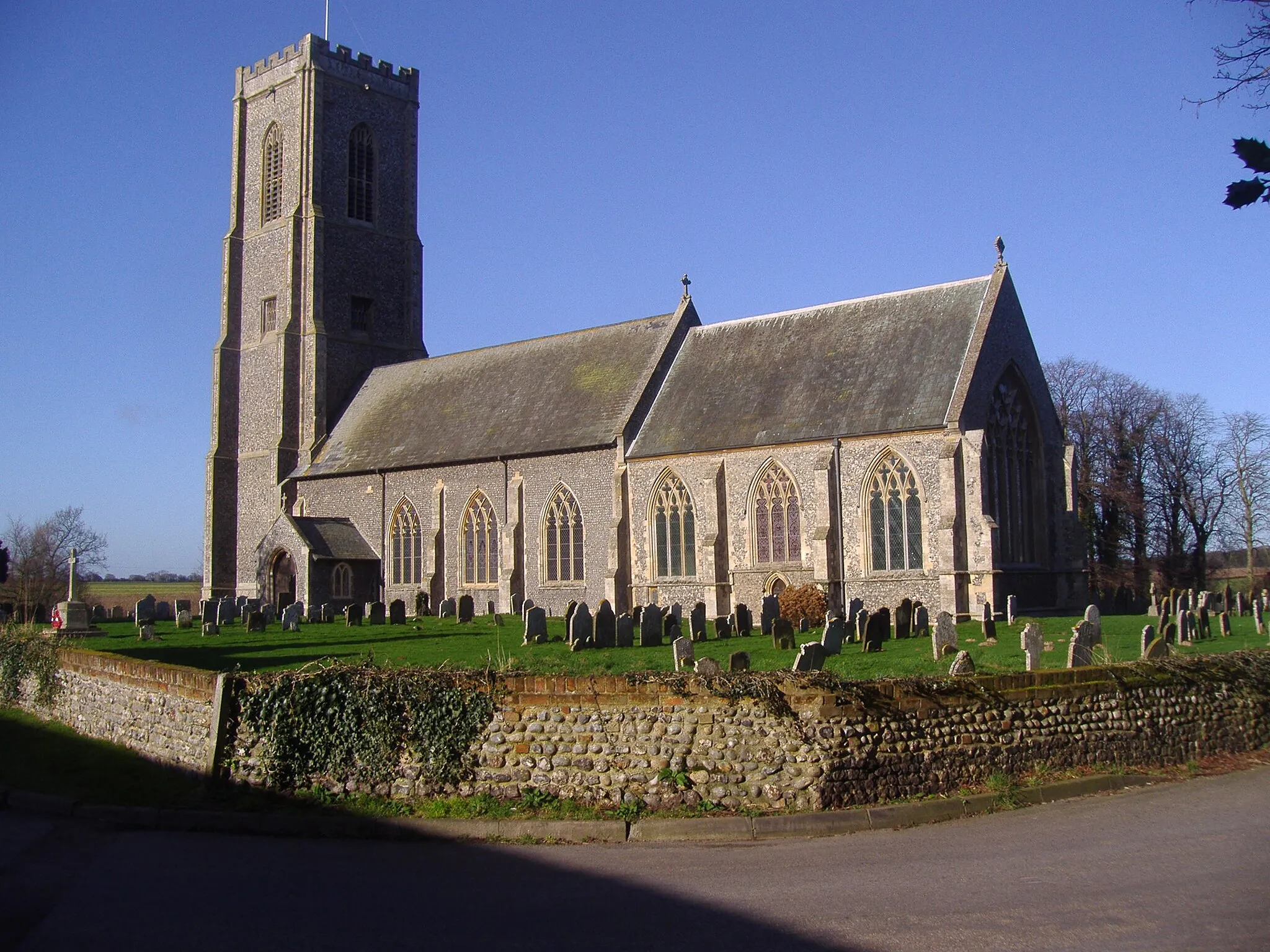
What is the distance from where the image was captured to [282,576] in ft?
120

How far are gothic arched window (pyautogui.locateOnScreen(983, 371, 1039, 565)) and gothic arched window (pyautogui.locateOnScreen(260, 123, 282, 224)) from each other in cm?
2875

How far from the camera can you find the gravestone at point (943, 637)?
17188 mm

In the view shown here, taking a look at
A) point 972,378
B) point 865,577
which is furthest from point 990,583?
point 972,378

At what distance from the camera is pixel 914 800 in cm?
1043

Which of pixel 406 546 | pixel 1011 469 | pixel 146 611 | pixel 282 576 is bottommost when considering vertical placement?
pixel 146 611

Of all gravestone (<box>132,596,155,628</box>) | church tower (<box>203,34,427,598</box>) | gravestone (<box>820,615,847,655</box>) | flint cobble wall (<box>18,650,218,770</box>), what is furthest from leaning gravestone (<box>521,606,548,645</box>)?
church tower (<box>203,34,427,598</box>)

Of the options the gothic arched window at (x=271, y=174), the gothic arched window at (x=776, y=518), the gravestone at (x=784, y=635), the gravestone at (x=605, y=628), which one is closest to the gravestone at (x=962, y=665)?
the gravestone at (x=784, y=635)

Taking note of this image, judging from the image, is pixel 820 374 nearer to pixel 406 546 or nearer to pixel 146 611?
pixel 406 546

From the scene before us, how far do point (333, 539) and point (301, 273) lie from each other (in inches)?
438

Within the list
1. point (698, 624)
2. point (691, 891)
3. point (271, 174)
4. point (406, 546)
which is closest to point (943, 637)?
point (698, 624)

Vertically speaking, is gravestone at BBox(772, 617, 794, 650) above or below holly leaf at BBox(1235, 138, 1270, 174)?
below

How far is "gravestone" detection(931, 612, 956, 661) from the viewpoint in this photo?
56.4ft

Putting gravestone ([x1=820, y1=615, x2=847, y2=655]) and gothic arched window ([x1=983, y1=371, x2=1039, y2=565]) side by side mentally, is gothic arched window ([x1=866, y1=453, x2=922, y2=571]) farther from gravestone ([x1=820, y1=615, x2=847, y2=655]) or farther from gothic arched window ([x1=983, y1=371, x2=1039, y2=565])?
gravestone ([x1=820, y1=615, x2=847, y2=655])

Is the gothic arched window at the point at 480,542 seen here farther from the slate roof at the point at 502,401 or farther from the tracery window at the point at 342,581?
the tracery window at the point at 342,581
